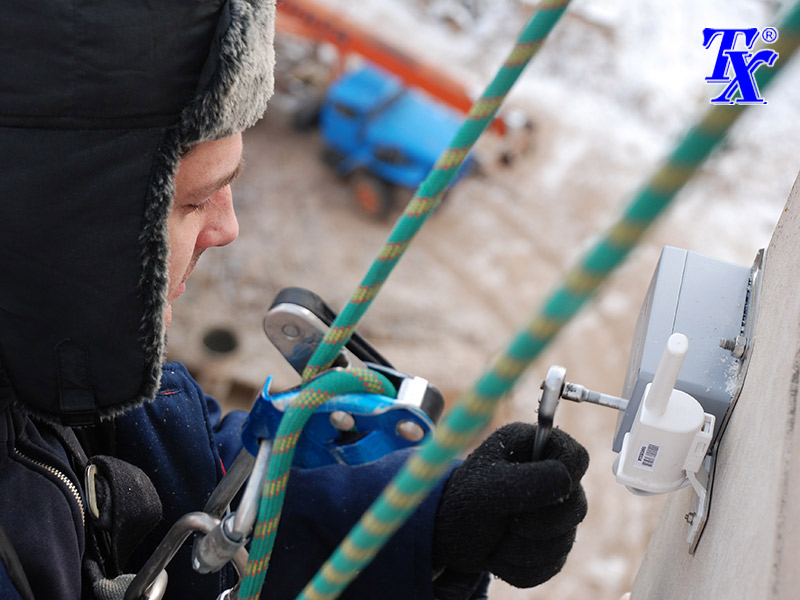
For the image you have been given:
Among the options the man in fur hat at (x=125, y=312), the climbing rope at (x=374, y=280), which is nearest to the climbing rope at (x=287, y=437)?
the climbing rope at (x=374, y=280)

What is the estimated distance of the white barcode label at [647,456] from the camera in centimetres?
90

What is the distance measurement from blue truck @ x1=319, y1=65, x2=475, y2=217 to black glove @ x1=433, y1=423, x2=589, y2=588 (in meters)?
3.53

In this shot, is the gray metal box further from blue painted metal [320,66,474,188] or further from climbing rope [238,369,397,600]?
blue painted metal [320,66,474,188]

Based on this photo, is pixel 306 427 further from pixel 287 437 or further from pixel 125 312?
pixel 125 312

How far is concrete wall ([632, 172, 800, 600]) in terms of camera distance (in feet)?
2.08

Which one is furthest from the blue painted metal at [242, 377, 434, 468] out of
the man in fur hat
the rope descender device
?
the man in fur hat

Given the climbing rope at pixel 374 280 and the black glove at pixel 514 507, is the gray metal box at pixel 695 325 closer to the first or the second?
the black glove at pixel 514 507

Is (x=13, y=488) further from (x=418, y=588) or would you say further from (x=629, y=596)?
(x=629, y=596)

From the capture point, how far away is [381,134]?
15.8ft

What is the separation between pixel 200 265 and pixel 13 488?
3383 mm

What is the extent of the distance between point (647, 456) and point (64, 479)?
77 centimetres

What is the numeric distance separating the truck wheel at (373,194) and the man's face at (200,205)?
3.69 m

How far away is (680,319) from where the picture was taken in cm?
106

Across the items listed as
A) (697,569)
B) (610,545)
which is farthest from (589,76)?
(697,569)
